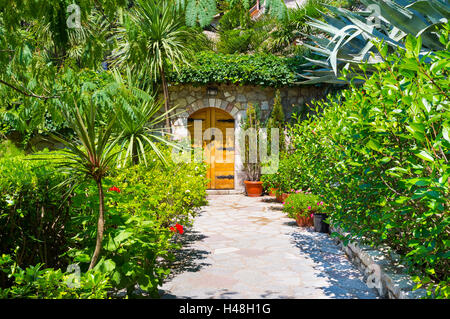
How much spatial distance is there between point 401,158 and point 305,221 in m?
3.81

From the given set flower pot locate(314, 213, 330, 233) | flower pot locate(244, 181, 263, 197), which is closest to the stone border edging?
flower pot locate(314, 213, 330, 233)

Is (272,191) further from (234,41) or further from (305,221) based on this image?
(234,41)

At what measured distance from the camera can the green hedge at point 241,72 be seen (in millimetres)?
9102

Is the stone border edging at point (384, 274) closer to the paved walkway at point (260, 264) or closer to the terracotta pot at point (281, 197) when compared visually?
the paved walkway at point (260, 264)

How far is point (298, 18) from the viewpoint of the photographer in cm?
925

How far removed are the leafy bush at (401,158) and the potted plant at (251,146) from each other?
525cm

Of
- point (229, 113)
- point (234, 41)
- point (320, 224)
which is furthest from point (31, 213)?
point (234, 41)

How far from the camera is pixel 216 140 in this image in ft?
32.1

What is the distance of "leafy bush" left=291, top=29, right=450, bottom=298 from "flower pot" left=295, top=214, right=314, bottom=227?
1876 millimetres

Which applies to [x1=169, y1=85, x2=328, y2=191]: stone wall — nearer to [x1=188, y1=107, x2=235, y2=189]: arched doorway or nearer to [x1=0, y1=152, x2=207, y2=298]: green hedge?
[x1=188, y1=107, x2=235, y2=189]: arched doorway

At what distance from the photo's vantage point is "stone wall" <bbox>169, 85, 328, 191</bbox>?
377 inches

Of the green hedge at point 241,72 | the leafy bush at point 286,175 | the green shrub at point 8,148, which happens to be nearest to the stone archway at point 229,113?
the green hedge at point 241,72
